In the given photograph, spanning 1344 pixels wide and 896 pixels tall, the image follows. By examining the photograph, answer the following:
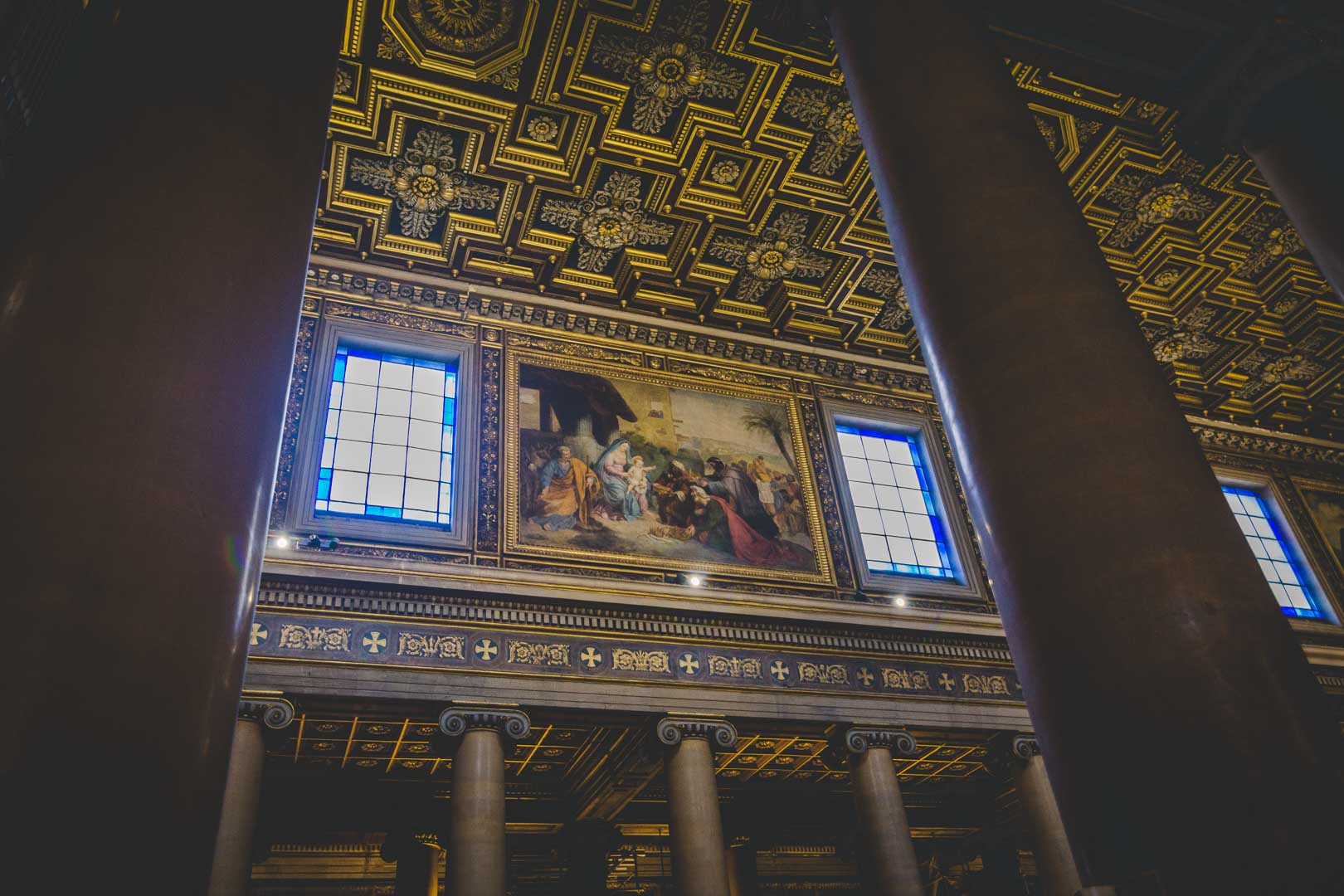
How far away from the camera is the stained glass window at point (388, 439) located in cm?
937

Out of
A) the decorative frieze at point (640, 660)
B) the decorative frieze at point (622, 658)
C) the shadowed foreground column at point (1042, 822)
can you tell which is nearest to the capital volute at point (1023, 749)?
the shadowed foreground column at point (1042, 822)

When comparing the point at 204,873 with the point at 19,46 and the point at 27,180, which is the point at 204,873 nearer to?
the point at 27,180

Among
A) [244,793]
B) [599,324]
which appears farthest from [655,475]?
[244,793]

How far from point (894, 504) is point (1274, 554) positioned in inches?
254

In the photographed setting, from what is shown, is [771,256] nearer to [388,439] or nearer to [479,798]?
[388,439]

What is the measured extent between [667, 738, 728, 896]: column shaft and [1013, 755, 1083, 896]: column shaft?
3.26 meters

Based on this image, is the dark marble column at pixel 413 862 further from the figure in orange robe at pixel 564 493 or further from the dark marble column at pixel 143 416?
the dark marble column at pixel 143 416

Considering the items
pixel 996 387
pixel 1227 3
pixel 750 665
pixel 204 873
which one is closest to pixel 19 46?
pixel 204 873

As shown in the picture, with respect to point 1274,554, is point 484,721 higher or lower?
lower

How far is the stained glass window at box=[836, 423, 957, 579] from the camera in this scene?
37.4ft

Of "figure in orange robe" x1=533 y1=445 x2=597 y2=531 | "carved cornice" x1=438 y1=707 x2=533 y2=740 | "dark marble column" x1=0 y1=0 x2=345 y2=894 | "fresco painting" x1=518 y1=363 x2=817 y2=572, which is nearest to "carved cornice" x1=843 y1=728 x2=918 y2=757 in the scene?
"fresco painting" x1=518 y1=363 x2=817 y2=572

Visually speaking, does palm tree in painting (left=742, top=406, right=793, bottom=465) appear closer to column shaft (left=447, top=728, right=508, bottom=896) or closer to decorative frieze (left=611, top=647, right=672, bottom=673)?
decorative frieze (left=611, top=647, right=672, bottom=673)

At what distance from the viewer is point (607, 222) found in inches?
430

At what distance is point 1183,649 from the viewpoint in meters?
1.74
